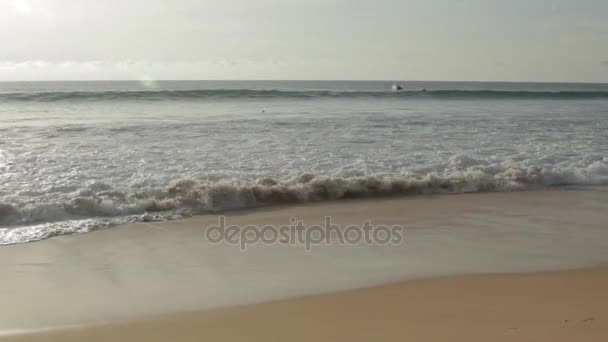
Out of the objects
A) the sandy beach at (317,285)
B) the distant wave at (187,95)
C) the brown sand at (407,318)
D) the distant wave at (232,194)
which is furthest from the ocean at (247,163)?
the distant wave at (187,95)

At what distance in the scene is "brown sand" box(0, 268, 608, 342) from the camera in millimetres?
2947

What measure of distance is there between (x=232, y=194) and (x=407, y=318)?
3606mm

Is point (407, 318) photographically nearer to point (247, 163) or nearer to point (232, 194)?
point (232, 194)

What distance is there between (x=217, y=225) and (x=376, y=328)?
111 inches

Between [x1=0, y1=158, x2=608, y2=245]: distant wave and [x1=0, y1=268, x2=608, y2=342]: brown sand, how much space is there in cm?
254

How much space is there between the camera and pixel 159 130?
39.6 feet

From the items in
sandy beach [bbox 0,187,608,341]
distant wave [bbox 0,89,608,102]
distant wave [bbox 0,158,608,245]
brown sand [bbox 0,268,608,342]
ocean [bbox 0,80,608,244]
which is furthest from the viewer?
distant wave [bbox 0,89,608,102]

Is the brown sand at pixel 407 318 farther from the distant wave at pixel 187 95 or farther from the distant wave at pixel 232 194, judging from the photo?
the distant wave at pixel 187 95

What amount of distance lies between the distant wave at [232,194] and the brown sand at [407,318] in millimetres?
2537

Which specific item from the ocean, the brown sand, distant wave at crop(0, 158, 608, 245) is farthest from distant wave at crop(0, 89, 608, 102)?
the brown sand

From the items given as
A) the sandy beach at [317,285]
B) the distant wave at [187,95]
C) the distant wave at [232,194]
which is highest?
the distant wave at [187,95]

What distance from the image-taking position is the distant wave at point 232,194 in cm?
545

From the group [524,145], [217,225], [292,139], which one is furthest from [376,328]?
[524,145]

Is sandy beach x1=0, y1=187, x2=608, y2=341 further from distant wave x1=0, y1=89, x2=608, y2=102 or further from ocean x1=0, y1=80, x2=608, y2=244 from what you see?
distant wave x1=0, y1=89, x2=608, y2=102
